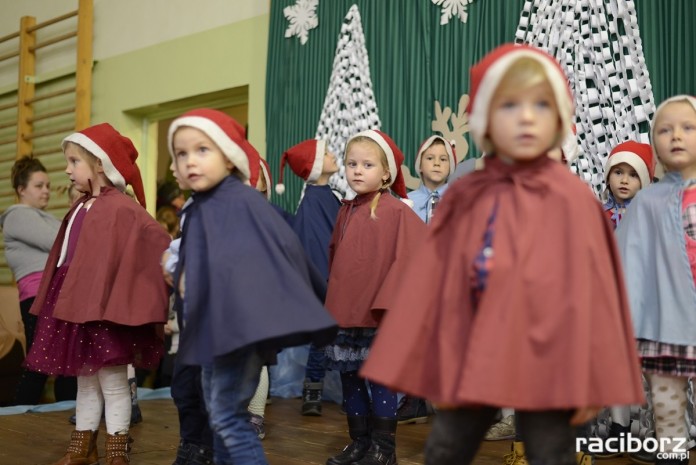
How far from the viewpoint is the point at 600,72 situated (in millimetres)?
3855

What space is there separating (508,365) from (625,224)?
1261mm

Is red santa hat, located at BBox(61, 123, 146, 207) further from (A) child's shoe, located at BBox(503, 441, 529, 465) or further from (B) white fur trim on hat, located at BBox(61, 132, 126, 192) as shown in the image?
(A) child's shoe, located at BBox(503, 441, 529, 465)

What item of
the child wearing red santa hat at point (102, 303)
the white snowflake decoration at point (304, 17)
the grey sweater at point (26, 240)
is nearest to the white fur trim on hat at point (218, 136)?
the child wearing red santa hat at point (102, 303)

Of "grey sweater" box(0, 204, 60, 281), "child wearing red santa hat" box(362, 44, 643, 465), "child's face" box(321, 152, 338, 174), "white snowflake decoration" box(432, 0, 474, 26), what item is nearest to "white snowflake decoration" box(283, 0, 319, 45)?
"white snowflake decoration" box(432, 0, 474, 26)

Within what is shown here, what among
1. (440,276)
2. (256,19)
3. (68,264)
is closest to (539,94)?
(440,276)

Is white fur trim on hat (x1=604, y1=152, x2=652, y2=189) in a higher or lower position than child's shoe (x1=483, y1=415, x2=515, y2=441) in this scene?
higher

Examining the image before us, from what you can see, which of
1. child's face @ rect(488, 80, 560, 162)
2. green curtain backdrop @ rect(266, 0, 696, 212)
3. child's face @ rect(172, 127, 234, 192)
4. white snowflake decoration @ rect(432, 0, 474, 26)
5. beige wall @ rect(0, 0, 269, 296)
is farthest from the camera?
beige wall @ rect(0, 0, 269, 296)

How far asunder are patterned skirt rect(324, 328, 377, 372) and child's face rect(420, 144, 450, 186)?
143 centimetres

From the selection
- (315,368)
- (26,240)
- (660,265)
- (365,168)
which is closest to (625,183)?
(660,265)

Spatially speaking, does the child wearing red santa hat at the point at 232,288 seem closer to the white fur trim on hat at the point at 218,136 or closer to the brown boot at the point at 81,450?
the white fur trim on hat at the point at 218,136

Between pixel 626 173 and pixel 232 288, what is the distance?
1875mm

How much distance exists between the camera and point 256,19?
Answer: 5730 mm

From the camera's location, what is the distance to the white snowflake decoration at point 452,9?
4496 mm

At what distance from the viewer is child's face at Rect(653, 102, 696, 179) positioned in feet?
8.35
